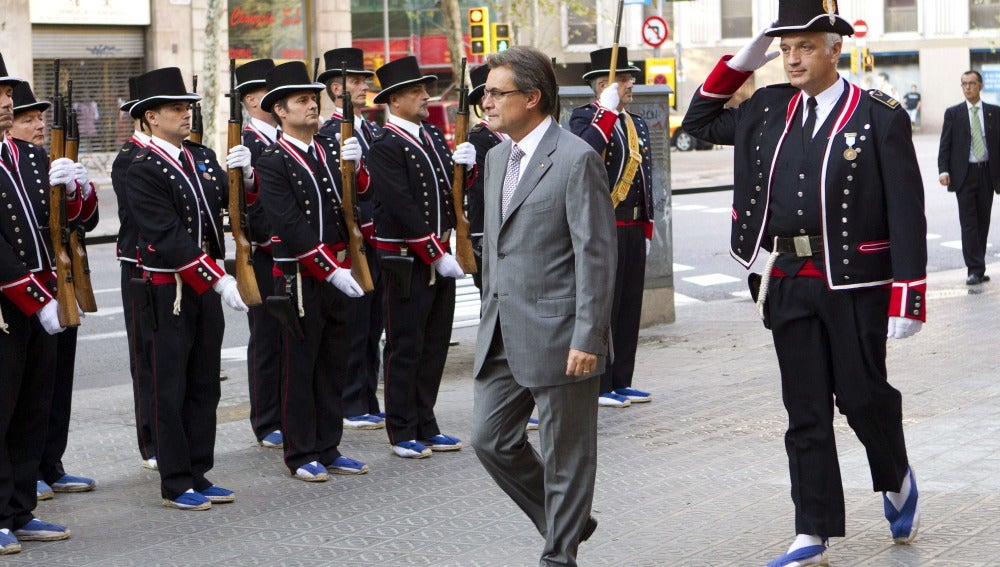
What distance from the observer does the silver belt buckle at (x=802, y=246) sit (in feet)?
18.9

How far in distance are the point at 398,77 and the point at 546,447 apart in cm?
366

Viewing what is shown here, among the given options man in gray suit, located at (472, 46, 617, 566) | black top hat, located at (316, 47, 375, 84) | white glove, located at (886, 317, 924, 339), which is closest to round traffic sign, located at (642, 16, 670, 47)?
black top hat, located at (316, 47, 375, 84)

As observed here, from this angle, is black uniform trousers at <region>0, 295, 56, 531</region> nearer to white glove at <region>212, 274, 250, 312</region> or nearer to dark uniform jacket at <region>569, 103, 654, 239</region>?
white glove at <region>212, 274, 250, 312</region>

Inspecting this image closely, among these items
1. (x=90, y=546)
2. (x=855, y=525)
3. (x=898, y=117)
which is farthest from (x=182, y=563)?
(x=898, y=117)

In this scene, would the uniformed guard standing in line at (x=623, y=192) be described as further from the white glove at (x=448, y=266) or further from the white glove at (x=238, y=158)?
the white glove at (x=238, y=158)

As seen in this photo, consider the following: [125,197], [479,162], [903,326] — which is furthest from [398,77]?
[903,326]

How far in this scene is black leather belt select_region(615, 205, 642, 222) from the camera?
9.54 m

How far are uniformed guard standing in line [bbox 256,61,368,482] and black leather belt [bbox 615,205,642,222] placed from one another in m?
2.14

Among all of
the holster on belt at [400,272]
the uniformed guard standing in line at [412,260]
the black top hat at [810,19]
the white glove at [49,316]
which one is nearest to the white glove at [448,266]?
the uniformed guard standing in line at [412,260]

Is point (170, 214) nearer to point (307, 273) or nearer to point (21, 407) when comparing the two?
point (307, 273)

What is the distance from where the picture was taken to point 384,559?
6.11 m

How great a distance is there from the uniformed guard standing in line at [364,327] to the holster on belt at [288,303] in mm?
1106

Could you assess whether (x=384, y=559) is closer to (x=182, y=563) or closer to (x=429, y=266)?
(x=182, y=563)

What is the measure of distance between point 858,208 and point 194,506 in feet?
11.3
